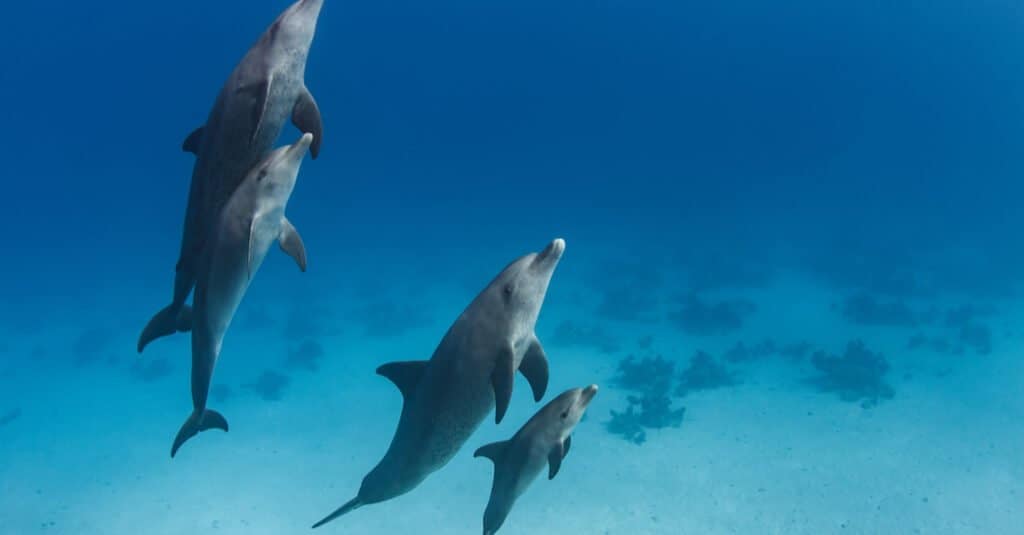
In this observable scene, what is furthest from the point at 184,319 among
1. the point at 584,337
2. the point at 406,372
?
the point at 584,337

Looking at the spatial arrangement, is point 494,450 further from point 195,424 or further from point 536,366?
point 195,424

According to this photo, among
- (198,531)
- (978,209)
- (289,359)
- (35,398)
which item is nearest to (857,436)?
(198,531)

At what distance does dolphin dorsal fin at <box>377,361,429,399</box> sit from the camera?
4594 mm

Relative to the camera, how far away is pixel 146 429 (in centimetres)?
1823

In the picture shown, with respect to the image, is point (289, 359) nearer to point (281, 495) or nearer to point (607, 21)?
point (281, 495)

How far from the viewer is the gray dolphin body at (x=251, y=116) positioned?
3539mm

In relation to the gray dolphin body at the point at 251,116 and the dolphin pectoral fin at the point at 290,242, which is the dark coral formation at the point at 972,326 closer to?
the dolphin pectoral fin at the point at 290,242

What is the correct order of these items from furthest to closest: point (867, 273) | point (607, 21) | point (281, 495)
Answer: point (607, 21) < point (867, 273) < point (281, 495)

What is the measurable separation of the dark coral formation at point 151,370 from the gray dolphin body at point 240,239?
22.8 m

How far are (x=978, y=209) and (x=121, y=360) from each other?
83.2 meters

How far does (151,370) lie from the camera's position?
23.9 metres

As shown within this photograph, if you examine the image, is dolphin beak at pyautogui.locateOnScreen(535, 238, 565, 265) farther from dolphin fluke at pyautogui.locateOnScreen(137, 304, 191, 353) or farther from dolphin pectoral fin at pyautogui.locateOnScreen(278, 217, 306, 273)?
dolphin fluke at pyautogui.locateOnScreen(137, 304, 191, 353)

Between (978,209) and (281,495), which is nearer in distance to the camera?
(281,495)

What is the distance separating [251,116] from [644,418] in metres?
14.2
